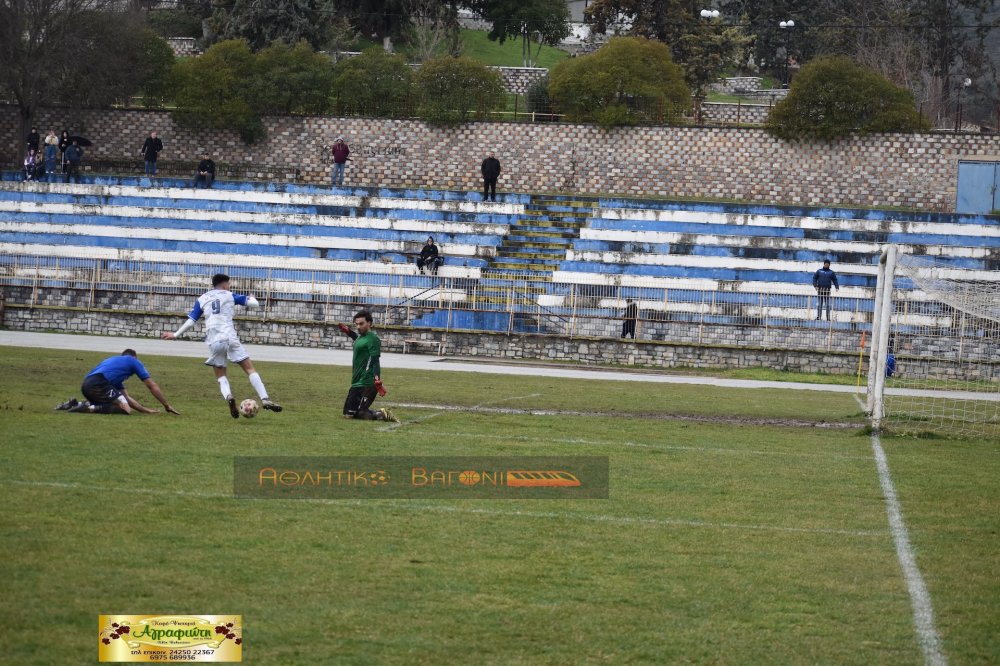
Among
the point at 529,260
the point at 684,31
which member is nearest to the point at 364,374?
the point at 529,260

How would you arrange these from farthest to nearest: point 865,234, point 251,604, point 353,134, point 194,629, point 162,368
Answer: point 353,134 → point 865,234 → point 162,368 → point 251,604 → point 194,629

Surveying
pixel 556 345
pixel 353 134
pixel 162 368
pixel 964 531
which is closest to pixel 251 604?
pixel 964 531

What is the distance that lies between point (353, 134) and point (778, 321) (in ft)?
68.0

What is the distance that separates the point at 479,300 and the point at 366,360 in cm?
1778

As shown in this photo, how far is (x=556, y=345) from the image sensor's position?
104 ft

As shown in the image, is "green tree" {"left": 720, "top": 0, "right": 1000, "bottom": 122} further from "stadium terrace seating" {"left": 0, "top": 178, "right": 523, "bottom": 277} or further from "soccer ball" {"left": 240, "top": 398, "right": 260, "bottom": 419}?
"soccer ball" {"left": 240, "top": 398, "right": 260, "bottom": 419}

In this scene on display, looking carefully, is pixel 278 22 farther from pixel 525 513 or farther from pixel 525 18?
pixel 525 513

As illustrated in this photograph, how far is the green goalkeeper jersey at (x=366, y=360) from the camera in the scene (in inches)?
606

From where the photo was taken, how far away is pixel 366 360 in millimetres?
15414

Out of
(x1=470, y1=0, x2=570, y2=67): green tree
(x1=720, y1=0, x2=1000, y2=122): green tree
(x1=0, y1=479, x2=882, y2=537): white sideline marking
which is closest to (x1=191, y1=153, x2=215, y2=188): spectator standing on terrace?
(x1=470, y1=0, x2=570, y2=67): green tree

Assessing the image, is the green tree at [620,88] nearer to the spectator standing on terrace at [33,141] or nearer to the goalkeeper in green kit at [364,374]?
the spectator standing on terrace at [33,141]

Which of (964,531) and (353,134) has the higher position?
(353,134)

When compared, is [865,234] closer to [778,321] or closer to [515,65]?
[778,321]

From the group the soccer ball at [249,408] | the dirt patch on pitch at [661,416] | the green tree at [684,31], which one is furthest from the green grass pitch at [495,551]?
the green tree at [684,31]
